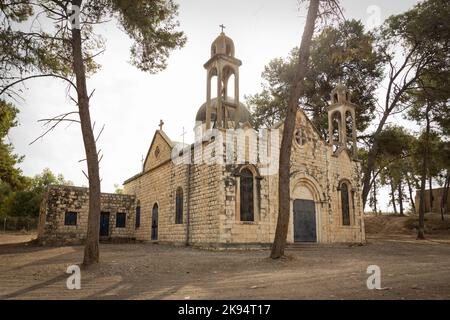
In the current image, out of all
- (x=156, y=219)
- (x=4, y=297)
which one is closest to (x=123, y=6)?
(x=4, y=297)

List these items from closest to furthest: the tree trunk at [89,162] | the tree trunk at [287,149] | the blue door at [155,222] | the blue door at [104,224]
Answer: the tree trunk at [89,162] → the tree trunk at [287,149] → the blue door at [155,222] → the blue door at [104,224]

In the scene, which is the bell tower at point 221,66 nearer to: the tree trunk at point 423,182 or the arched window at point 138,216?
the arched window at point 138,216

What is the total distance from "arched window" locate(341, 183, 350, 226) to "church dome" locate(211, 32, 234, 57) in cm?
990

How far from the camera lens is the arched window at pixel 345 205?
60.0 feet

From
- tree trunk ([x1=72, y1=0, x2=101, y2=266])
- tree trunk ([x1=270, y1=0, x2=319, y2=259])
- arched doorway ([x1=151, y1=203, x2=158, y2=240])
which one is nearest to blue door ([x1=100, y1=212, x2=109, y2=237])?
arched doorway ([x1=151, y1=203, x2=158, y2=240])

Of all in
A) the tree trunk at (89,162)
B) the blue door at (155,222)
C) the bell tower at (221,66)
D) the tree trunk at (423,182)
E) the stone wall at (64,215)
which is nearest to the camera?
the tree trunk at (89,162)

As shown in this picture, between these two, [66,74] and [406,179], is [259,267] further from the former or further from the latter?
[406,179]

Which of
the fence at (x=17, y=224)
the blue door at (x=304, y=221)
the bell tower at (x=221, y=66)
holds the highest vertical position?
the bell tower at (x=221, y=66)

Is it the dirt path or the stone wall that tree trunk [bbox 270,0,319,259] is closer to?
the dirt path

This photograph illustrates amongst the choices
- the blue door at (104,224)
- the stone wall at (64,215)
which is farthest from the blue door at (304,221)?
the blue door at (104,224)

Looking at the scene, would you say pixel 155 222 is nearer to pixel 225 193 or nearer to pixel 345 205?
pixel 225 193

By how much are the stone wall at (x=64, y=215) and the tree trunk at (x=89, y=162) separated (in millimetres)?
13551

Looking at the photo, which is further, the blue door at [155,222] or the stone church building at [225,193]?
the blue door at [155,222]

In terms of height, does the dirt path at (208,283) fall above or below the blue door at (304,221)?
below
